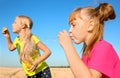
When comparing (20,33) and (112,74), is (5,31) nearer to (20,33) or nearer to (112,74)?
(20,33)

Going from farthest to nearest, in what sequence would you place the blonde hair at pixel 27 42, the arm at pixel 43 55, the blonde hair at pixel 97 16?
the blonde hair at pixel 27 42 → the arm at pixel 43 55 → the blonde hair at pixel 97 16

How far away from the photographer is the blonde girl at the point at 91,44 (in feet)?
9.37

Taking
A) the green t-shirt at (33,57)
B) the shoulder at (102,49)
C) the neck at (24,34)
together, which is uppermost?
the shoulder at (102,49)

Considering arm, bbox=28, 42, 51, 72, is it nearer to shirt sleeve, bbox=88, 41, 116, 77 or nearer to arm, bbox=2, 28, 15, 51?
arm, bbox=2, 28, 15, 51

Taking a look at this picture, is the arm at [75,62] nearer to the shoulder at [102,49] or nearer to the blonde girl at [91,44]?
the blonde girl at [91,44]

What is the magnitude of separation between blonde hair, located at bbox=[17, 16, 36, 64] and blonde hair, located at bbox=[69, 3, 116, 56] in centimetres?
305

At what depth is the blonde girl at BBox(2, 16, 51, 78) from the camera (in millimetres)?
6188

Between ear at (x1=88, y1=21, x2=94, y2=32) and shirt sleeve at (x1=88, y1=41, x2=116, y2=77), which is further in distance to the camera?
ear at (x1=88, y1=21, x2=94, y2=32)

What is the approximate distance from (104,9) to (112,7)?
109 mm

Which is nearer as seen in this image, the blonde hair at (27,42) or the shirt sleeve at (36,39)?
the blonde hair at (27,42)

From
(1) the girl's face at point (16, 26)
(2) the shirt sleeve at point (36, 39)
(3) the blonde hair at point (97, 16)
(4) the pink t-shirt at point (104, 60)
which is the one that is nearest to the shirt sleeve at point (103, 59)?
(4) the pink t-shirt at point (104, 60)

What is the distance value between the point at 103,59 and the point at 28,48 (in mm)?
3554

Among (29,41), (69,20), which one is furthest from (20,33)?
(69,20)

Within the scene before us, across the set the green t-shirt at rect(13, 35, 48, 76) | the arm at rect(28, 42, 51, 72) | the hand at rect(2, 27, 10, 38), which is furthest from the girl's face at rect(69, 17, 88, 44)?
the hand at rect(2, 27, 10, 38)
